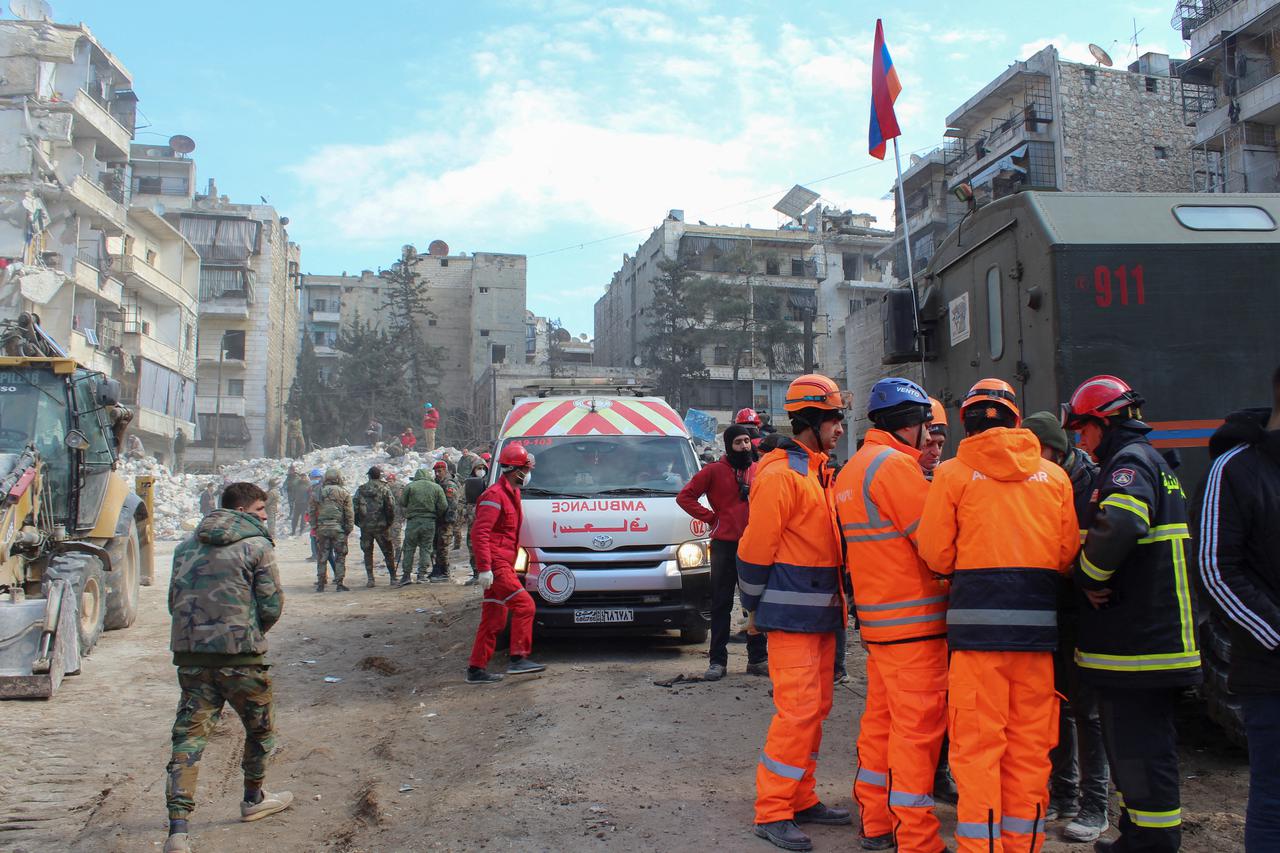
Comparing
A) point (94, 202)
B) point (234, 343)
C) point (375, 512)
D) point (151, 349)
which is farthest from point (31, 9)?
point (375, 512)

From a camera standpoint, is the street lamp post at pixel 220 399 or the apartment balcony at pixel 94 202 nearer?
the apartment balcony at pixel 94 202

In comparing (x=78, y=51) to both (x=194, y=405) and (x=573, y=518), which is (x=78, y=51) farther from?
(x=573, y=518)

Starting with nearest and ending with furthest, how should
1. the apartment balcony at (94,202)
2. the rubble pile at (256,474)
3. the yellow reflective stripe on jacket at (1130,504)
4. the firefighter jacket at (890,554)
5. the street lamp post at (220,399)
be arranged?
the yellow reflective stripe on jacket at (1130,504) < the firefighter jacket at (890,554) < the rubble pile at (256,474) < the apartment balcony at (94,202) < the street lamp post at (220,399)

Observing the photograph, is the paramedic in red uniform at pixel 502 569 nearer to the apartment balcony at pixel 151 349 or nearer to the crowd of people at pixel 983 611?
the crowd of people at pixel 983 611

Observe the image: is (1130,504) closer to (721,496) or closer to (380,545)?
(721,496)

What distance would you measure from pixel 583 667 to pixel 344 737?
196 centimetres

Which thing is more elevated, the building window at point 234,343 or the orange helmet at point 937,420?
the building window at point 234,343

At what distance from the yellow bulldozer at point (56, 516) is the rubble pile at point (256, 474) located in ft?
51.1

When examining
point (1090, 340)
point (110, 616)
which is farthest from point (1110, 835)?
point (110, 616)

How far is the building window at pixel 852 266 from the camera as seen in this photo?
176ft

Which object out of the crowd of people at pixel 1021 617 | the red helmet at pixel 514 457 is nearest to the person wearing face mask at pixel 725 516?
the red helmet at pixel 514 457

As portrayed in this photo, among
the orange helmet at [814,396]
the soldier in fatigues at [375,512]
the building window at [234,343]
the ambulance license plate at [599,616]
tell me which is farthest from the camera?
the building window at [234,343]

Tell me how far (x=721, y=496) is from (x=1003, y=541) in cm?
400

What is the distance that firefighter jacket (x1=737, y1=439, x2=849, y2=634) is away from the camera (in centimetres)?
434
